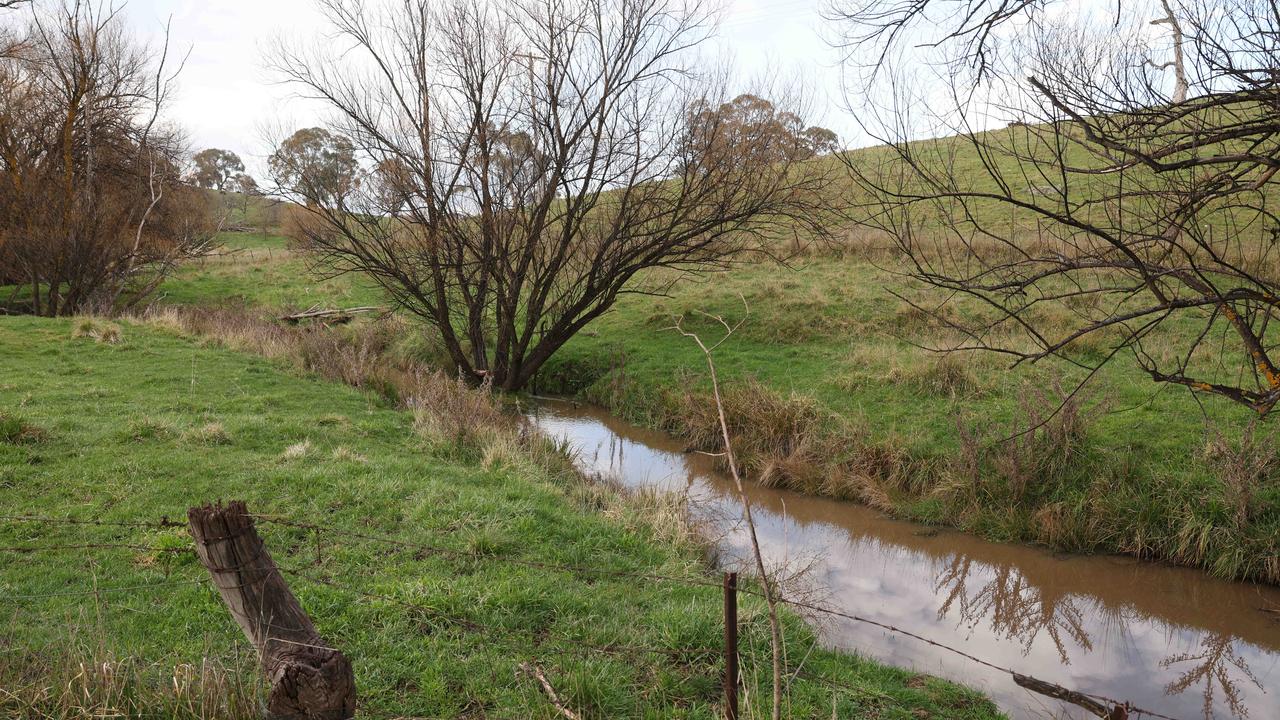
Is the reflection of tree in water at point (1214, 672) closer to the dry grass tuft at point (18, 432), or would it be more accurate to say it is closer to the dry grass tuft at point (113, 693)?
the dry grass tuft at point (113, 693)

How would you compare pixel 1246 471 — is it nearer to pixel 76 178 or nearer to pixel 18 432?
pixel 18 432

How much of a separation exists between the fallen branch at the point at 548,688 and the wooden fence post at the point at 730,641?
1.07m

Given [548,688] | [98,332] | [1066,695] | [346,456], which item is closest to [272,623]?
[548,688]

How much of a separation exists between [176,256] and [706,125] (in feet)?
56.6

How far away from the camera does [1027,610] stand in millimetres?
7578

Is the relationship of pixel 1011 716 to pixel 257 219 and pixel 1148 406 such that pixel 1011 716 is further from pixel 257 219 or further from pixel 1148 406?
pixel 257 219

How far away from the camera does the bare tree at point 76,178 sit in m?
19.7

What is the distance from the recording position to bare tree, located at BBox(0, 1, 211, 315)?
19688mm

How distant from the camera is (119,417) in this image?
368 inches

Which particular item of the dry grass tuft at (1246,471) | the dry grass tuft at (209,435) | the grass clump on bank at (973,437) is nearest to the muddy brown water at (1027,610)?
the grass clump on bank at (973,437)

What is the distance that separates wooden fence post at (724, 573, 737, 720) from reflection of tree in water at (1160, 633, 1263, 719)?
16.4 feet

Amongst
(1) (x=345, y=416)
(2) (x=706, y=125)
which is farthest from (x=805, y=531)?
(2) (x=706, y=125)

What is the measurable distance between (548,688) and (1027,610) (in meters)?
5.55

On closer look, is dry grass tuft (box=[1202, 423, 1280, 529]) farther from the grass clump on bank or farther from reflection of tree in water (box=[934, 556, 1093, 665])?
reflection of tree in water (box=[934, 556, 1093, 665])
